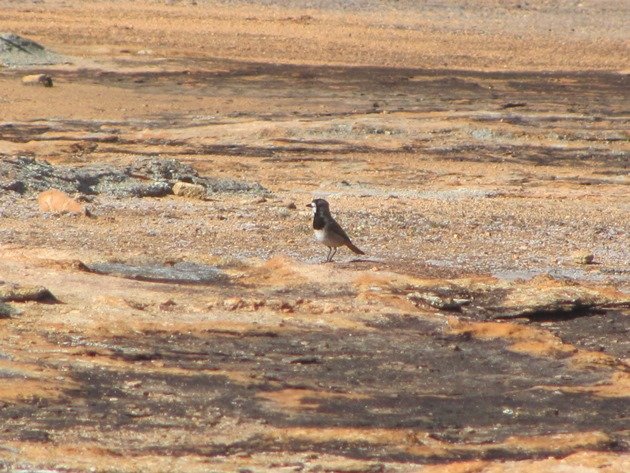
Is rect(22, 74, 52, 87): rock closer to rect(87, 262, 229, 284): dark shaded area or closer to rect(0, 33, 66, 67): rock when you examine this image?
rect(0, 33, 66, 67): rock

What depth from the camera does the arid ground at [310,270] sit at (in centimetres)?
673

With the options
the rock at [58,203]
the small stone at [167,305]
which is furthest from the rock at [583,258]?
the rock at [58,203]

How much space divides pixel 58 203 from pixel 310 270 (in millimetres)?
3496

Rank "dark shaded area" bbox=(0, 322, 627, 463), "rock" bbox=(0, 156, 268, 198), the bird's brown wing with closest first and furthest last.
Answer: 1. "dark shaded area" bbox=(0, 322, 627, 463)
2. the bird's brown wing
3. "rock" bbox=(0, 156, 268, 198)

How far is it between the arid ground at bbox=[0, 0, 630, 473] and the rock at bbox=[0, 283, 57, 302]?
0.02 meters

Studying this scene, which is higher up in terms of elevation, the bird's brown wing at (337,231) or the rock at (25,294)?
the bird's brown wing at (337,231)

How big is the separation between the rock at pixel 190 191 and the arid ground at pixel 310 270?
0.11m

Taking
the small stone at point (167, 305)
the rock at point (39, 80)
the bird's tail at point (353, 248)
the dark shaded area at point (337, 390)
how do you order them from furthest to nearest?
the rock at point (39, 80) → the bird's tail at point (353, 248) → the small stone at point (167, 305) → the dark shaded area at point (337, 390)

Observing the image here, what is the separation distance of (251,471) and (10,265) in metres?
4.55

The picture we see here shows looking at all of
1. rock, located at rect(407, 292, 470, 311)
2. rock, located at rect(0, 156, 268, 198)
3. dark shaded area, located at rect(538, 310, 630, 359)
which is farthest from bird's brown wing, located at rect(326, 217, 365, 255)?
rock, located at rect(0, 156, 268, 198)

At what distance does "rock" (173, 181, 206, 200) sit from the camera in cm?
1429

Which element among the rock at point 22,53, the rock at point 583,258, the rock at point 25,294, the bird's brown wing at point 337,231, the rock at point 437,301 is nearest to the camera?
the rock at point 25,294

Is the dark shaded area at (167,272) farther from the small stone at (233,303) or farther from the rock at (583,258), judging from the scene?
the rock at (583,258)

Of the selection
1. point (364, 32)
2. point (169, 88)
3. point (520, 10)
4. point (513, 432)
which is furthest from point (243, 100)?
point (520, 10)
